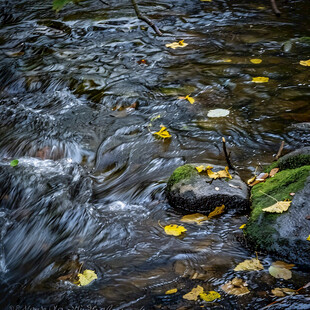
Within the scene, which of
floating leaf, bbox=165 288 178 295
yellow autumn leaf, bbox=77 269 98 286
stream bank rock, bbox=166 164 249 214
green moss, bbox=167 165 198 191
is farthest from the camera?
green moss, bbox=167 165 198 191

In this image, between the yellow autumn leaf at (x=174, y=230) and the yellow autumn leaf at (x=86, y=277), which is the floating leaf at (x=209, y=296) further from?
the yellow autumn leaf at (x=86, y=277)

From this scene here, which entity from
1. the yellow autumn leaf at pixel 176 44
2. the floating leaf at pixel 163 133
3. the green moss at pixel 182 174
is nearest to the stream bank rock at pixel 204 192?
the green moss at pixel 182 174

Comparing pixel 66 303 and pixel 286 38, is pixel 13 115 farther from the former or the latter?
pixel 286 38

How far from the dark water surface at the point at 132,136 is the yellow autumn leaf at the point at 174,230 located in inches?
1.7

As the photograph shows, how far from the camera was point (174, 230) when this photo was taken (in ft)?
11.5

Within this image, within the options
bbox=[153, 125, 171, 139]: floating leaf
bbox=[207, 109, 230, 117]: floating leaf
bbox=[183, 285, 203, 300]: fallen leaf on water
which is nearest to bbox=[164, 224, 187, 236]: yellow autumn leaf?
bbox=[183, 285, 203, 300]: fallen leaf on water

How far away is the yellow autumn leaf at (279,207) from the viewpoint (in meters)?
3.16

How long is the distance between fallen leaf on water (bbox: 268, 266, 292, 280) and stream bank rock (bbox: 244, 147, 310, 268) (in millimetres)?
104

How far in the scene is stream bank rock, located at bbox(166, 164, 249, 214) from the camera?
141 inches

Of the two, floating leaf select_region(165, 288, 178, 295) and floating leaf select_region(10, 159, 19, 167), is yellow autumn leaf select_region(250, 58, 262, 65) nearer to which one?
floating leaf select_region(10, 159, 19, 167)

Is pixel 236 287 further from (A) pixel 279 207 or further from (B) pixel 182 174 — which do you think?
(B) pixel 182 174

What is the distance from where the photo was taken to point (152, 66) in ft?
21.6

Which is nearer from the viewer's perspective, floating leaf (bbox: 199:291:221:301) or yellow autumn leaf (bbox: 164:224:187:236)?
floating leaf (bbox: 199:291:221:301)

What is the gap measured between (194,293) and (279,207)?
3.03 feet
